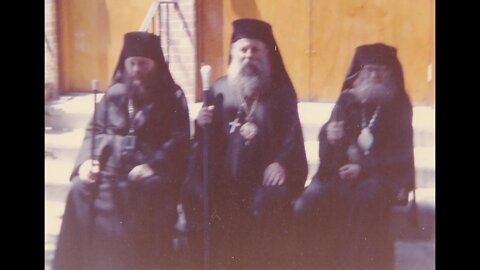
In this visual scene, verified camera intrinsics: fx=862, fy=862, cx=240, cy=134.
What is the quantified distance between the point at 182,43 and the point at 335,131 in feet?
3.90

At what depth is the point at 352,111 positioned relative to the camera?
19.1ft

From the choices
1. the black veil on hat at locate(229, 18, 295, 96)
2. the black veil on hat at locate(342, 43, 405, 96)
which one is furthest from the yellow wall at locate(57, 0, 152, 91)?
the black veil on hat at locate(342, 43, 405, 96)

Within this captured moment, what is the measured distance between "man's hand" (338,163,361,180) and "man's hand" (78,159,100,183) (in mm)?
1654

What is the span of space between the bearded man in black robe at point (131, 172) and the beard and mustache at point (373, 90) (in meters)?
1.18

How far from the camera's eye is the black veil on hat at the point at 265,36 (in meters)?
5.76

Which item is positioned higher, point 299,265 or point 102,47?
point 102,47

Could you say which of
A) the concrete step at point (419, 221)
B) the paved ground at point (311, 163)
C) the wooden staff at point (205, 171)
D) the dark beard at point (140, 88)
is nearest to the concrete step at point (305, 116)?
the paved ground at point (311, 163)

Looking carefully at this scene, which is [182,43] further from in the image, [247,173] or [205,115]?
[247,173]

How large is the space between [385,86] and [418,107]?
263 millimetres

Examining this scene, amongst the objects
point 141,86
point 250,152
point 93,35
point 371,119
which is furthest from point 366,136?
point 93,35

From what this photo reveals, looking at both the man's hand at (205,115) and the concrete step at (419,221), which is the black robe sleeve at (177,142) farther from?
the concrete step at (419,221)
